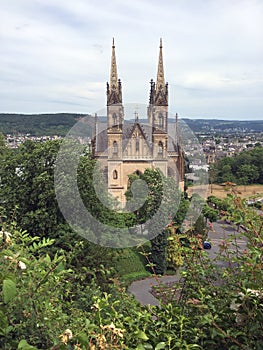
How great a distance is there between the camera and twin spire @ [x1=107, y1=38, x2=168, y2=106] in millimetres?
24391

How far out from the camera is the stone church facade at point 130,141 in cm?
2434

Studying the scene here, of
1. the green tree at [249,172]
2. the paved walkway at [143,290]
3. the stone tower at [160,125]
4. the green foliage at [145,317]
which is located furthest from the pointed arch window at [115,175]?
the green tree at [249,172]

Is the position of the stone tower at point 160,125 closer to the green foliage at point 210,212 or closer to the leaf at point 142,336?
the green foliage at point 210,212

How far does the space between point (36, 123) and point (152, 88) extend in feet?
204

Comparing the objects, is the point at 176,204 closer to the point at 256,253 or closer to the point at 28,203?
the point at 28,203

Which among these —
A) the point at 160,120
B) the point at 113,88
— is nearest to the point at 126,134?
the point at 160,120

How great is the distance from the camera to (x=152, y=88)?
2562 centimetres

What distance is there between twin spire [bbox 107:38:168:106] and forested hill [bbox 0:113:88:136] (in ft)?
158

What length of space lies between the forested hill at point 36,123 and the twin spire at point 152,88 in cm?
4804

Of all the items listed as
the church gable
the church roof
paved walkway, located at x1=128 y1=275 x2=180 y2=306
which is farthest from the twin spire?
paved walkway, located at x1=128 y1=275 x2=180 y2=306

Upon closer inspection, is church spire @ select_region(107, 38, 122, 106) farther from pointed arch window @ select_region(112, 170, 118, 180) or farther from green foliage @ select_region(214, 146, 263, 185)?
green foliage @ select_region(214, 146, 263, 185)

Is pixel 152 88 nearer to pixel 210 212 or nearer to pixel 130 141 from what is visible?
pixel 130 141

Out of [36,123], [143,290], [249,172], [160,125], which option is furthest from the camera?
[36,123]

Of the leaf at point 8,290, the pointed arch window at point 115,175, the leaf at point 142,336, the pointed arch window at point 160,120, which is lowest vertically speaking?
the pointed arch window at point 115,175
